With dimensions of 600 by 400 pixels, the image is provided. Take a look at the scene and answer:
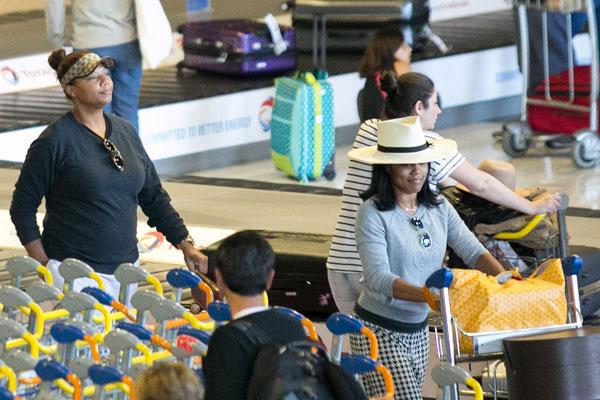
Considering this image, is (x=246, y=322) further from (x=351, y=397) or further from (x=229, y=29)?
Answer: (x=229, y=29)

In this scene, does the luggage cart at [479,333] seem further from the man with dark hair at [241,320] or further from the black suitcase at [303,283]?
the black suitcase at [303,283]

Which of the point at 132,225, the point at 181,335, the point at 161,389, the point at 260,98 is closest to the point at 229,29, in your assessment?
the point at 260,98

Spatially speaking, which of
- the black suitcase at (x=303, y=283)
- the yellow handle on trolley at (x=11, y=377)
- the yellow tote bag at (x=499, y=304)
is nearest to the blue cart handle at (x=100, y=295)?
the yellow handle on trolley at (x=11, y=377)

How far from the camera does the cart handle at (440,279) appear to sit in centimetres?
491

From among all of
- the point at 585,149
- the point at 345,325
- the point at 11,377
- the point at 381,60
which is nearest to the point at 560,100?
the point at 585,149

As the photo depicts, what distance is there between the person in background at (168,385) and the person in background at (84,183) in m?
1.84

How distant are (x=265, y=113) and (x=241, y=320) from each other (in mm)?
8623

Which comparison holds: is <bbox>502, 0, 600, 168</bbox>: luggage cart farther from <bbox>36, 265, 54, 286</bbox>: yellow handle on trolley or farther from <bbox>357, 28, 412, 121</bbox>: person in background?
<bbox>36, 265, 54, 286</bbox>: yellow handle on trolley

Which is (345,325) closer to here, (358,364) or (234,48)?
(358,364)

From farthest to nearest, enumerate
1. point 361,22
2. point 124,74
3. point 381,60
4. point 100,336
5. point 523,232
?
point 361,22 → point 381,60 → point 124,74 → point 523,232 → point 100,336

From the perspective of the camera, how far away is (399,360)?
5.21m

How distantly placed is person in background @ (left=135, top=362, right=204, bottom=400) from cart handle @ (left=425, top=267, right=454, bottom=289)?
1211 millimetres

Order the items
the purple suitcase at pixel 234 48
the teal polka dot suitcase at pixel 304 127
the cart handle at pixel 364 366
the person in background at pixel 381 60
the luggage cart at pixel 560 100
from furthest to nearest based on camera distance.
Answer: the purple suitcase at pixel 234 48
the luggage cart at pixel 560 100
the teal polka dot suitcase at pixel 304 127
the person in background at pixel 381 60
the cart handle at pixel 364 366

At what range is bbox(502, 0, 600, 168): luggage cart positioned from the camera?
1196cm
